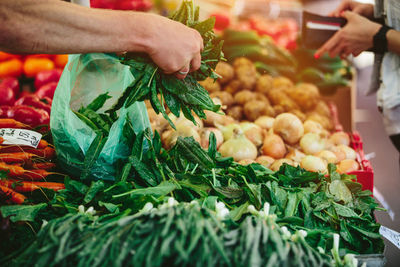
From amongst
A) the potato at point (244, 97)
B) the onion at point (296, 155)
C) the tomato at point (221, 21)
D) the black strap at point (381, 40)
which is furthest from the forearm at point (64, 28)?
the tomato at point (221, 21)

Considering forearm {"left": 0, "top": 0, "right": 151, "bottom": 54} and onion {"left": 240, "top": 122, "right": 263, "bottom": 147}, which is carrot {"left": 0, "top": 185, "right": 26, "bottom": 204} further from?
onion {"left": 240, "top": 122, "right": 263, "bottom": 147}

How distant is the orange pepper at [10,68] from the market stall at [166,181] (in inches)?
21.5

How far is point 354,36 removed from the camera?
8.63 feet

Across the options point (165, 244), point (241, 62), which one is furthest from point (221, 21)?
point (165, 244)

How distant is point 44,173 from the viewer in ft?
5.53

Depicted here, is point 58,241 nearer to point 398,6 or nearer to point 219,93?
point 219,93

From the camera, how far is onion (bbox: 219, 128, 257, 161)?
223 centimetres

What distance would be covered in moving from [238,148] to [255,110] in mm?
734

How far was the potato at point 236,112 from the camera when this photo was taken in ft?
9.61

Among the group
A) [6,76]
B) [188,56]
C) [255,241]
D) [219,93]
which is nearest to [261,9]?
[219,93]

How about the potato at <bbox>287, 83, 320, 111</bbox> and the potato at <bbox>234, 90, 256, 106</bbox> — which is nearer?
the potato at <bbox>234, 90, 256, 106</bbox>

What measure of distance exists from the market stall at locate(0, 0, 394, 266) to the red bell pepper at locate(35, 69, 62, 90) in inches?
9.3

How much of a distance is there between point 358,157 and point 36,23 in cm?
229

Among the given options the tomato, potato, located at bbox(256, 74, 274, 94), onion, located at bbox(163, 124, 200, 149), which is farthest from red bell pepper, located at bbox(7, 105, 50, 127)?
the tomato
